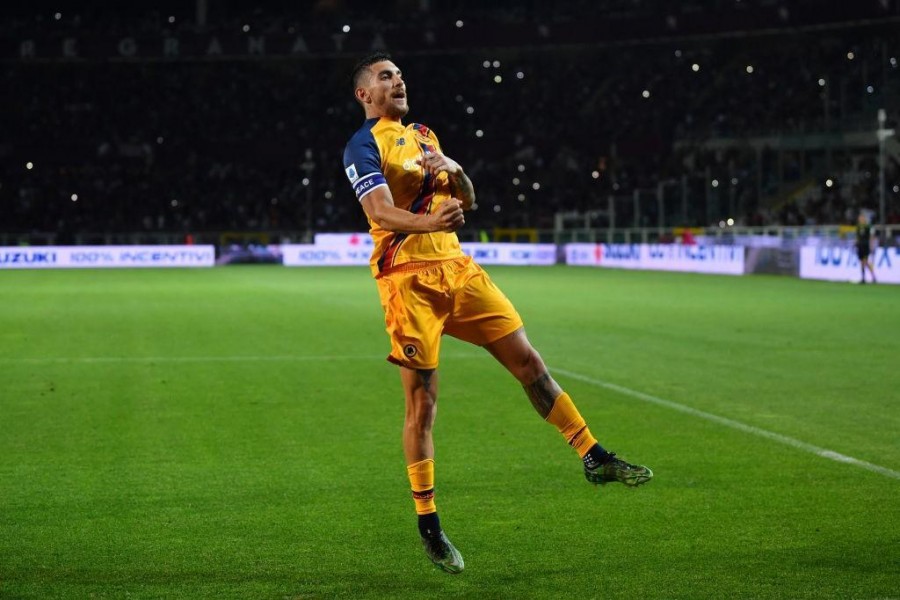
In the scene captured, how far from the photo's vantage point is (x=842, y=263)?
34.4 metres

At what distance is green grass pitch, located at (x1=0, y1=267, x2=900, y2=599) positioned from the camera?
5.60 meters

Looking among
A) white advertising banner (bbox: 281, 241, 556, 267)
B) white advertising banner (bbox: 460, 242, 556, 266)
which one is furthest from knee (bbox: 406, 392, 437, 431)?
white advertising banner (bbox: 460, 242, 556, 266)

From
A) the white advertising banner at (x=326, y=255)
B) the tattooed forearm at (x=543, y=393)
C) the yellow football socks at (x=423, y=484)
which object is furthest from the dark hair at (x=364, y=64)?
the white advertising banner at (x=326, y=255)

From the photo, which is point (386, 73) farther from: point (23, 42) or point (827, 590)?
point (23, 42)

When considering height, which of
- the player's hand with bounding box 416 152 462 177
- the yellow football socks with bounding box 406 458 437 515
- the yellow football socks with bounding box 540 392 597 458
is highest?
the player's hand with bounding box 416 152 462 177

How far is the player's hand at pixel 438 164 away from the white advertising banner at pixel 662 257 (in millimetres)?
34072

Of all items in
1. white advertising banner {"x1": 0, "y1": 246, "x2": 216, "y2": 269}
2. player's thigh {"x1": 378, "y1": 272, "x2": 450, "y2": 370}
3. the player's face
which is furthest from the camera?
white advertising banner {"x1": 0, "y1": 246, "x2": 216, "y2": 269}

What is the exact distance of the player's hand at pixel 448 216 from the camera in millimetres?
5625

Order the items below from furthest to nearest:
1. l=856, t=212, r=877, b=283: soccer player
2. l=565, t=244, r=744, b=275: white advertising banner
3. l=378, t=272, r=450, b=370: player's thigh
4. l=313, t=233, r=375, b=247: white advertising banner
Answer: l=313, t=233, r=375, b=247: white advertising banner, l=565, t=244, r=744, b=275: white advertising banner, l=856, t=212, r=877, b=283: soccer player, l=378, t=272, r=450, b=370: player's thigh

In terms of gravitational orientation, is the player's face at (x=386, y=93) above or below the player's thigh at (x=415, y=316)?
above

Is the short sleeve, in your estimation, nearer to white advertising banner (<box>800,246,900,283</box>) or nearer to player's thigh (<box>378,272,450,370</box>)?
player's thigh (<box>378,272,450,370</box>)

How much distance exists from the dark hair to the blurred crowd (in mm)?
49886

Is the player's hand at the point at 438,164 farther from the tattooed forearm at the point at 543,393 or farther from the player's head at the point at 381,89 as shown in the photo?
the tattooed forearm at the point at 543,393

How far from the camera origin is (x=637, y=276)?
3850 cm
